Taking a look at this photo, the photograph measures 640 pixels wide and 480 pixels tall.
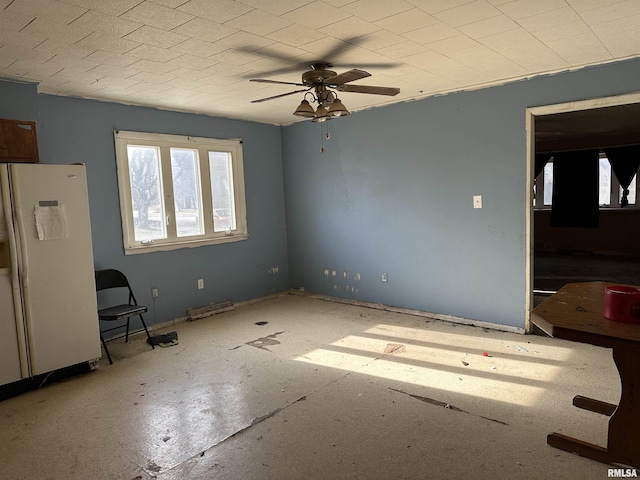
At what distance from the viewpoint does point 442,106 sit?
430 cm

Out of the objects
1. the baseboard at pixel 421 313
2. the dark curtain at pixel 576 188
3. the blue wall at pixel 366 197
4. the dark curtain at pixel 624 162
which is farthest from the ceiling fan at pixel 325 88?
the dark curtain at pixel 576 188

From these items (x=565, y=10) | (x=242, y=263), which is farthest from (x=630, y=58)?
(x=242, y=263)

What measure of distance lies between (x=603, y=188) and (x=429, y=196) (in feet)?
21.1

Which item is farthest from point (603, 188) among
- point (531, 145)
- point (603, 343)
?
point (603, 343)

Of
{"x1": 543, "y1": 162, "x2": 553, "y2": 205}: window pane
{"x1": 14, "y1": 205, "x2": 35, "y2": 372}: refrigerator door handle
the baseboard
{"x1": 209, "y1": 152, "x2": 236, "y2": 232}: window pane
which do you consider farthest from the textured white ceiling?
{"x1": 543, "y1": 162, "x2": 553, "y2": 205}: window pane

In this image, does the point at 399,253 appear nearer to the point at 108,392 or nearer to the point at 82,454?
the point at 108,392

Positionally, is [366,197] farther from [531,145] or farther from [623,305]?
[623,305]

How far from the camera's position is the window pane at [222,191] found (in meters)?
5.13

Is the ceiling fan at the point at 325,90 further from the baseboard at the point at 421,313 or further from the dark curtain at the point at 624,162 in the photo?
the dark curtain at the point at 624,162

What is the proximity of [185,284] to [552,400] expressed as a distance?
3.73m

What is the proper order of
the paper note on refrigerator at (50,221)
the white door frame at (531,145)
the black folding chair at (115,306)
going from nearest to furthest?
the paper note on refrigerator at (50,221)
the white door frame at (531,145)
the black folding chair at (115,306)

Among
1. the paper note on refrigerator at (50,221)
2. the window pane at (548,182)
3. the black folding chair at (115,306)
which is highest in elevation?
the window pane at (548,182)

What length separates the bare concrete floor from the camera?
215cm

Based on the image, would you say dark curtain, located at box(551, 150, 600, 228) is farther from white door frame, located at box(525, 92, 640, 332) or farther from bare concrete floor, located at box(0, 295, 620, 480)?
bare concrete floor, located at box(0, 295, 620, 480)
